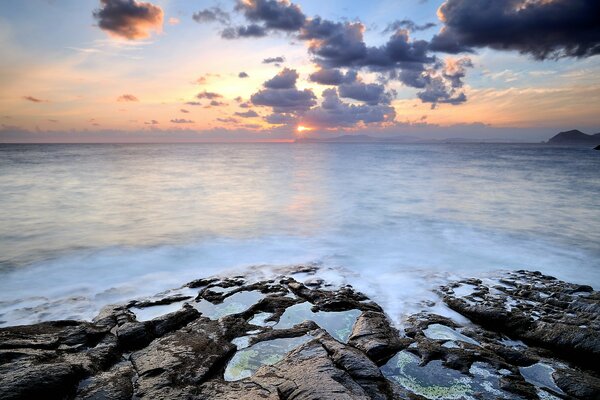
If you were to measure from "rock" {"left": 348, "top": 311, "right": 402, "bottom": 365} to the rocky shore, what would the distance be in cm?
2

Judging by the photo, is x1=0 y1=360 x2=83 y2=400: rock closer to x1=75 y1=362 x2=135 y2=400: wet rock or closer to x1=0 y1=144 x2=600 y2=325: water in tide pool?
x1=75 y1=362 x2=135 y2=400: wet rock

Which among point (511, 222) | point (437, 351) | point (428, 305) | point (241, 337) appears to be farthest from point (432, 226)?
point (241, 337)

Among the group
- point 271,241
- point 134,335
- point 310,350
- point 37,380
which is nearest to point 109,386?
point 37,380

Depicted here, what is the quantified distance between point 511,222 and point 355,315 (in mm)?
12802

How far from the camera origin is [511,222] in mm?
15672

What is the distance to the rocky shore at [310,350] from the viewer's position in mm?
4105

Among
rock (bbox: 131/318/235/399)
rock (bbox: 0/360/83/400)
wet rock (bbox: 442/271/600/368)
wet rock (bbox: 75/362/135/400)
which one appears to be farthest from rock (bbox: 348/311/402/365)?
rock (bbox: 0/360/83/400)

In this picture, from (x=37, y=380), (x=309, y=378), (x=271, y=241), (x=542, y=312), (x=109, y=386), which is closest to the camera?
(x=37, y=380)

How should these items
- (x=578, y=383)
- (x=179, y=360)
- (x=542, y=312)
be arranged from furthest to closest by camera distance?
1. (x=542, y=312)
2. (x=179, y=360)
3. (x=578, y=383)

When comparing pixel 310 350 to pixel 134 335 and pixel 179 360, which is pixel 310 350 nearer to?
pixel 179 360

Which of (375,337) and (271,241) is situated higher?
(375,337)

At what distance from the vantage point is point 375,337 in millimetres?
5449

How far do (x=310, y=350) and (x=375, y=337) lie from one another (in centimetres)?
128

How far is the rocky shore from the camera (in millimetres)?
4105
